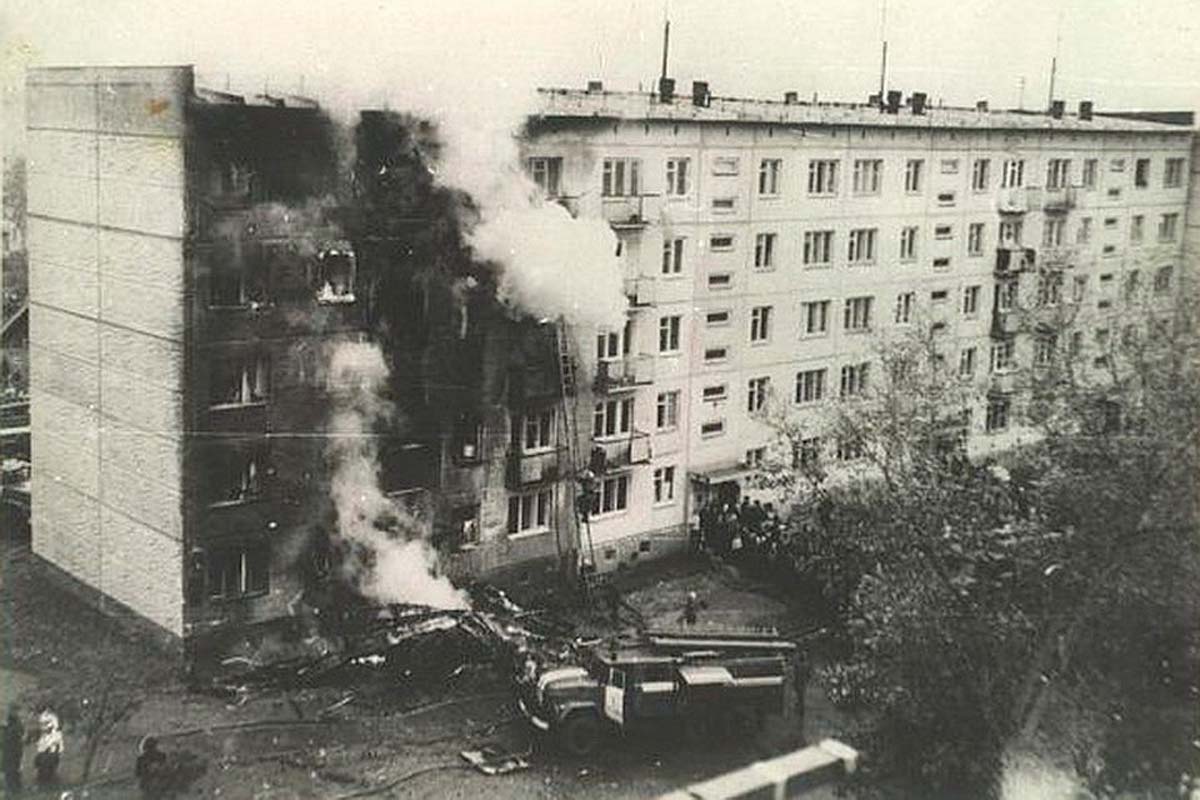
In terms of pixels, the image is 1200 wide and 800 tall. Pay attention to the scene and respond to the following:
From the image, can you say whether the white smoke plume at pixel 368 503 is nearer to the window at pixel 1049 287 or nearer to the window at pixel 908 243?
the window at pixel 908 243

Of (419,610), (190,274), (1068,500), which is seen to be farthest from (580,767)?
(190,274)

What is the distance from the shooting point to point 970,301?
28.7 meters

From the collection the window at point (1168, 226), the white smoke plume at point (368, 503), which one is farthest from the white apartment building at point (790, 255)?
the white smoke plume at point (368, 503)

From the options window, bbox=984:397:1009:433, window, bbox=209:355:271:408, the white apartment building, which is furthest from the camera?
window, bbox=984:397:1009:433

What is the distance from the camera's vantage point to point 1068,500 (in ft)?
52.2

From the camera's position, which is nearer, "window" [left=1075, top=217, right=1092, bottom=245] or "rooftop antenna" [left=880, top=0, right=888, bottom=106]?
"rooftop antenna" [left=880, top=0, right=888, bottom=106]

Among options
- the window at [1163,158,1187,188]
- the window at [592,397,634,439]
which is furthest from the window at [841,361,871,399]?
the window at [1163,158,1187,188]

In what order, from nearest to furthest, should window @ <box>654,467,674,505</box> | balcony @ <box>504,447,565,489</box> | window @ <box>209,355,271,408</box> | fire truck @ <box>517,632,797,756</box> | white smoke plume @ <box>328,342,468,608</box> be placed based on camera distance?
fire truck @ <box>517,632,797,756</box>, window @ <box>209,355,271,408</box>, white smoke plume @ <box>328,342,468,608</box>, balcony @ <box>504,447,565,489</box>, window @ <box>654,467,674,505</box>

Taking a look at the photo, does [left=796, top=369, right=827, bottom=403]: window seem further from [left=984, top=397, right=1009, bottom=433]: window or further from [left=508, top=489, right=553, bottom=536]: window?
[left=508, top=489, right=553, bottom=536]: window

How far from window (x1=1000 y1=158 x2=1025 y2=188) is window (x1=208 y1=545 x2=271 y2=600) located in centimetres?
1946

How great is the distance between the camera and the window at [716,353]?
23438 mm

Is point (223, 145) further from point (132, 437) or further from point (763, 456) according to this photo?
point (763, 456)

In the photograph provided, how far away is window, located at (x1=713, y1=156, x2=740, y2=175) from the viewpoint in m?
22.3

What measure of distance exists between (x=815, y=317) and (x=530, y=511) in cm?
799
